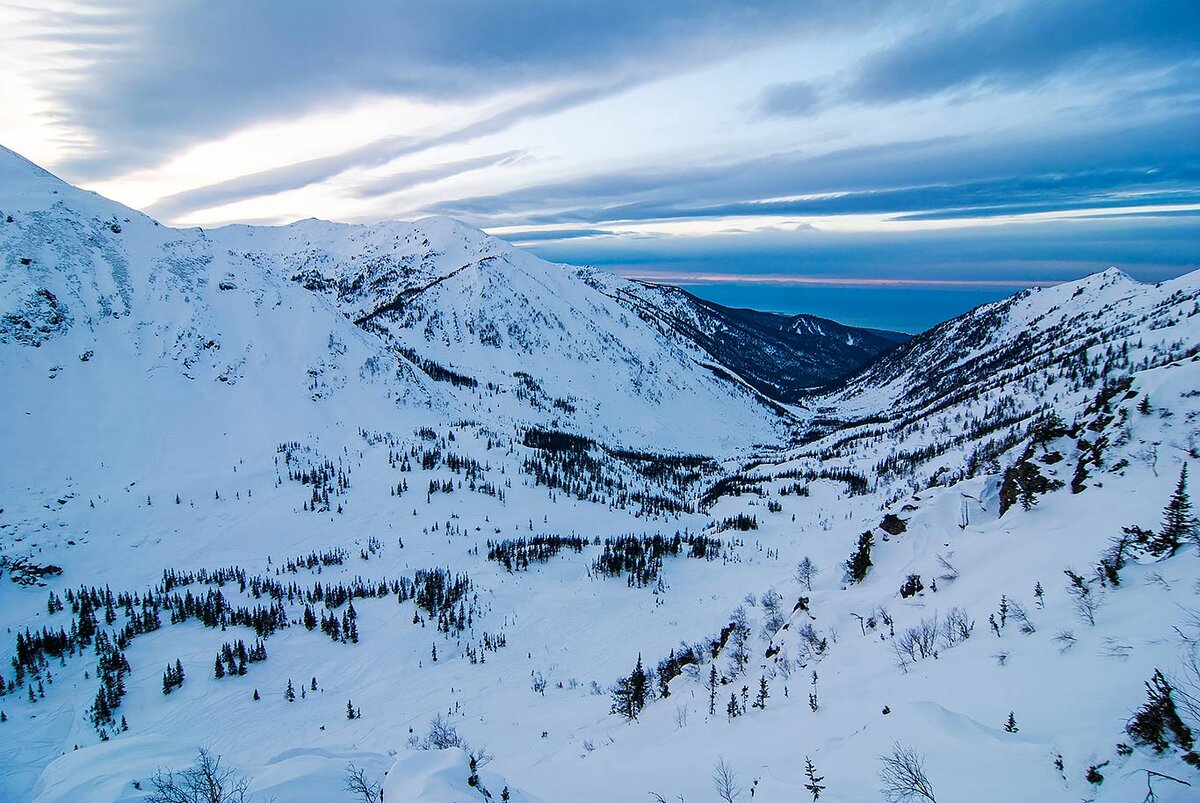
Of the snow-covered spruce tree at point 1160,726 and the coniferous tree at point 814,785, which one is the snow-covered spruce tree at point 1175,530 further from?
the coniferous tree at point 814,785

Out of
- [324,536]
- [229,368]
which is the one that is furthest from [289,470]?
[229,368]

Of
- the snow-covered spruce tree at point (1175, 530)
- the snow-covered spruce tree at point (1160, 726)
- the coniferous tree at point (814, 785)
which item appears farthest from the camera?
the snow-covered spruce tree at point (1175, 530)

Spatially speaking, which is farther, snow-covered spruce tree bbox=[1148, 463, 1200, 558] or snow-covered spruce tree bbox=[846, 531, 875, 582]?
snow-covered spruce tree bbox=[846, 531, 875, 582]

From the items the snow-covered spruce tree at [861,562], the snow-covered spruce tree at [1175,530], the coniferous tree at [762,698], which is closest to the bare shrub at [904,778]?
the coniferous tree at [762,698]

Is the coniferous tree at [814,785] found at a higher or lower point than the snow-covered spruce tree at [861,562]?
higher

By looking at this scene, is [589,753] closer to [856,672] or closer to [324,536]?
[856,672]

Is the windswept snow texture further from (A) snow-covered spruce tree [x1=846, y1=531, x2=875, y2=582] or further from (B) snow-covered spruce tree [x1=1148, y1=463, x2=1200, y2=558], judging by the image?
(A) snow-covered spruce tree [x1=846, y1=531, x2=875, y2=582]

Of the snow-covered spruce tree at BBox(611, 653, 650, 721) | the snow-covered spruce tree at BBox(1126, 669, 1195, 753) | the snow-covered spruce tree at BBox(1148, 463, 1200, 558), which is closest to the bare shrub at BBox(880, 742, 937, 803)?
the snow-covered spruce tree at BBox(1126, 669, 1195, 753)
